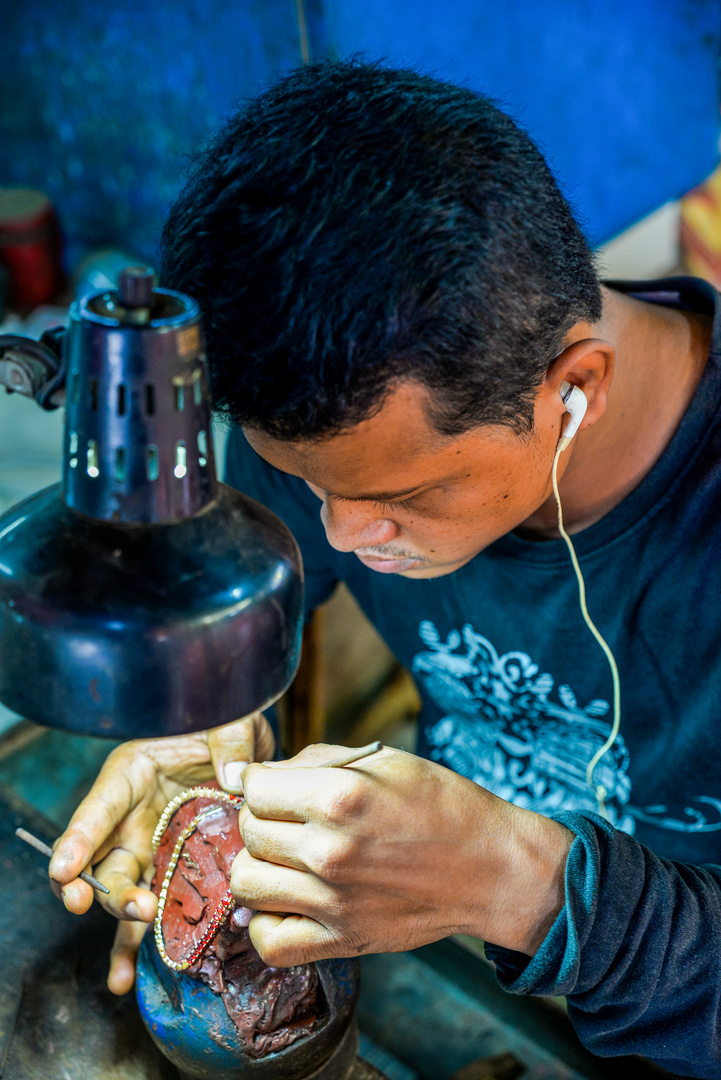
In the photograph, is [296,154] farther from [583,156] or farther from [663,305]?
[583,156]

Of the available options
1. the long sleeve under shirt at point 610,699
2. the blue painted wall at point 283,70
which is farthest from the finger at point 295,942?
the blue painted wall at point 283,70

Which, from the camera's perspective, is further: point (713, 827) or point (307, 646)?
point (307, 646)

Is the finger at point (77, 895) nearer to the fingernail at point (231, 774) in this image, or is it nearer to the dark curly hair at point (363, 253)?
the fingernail at point (231, 774)

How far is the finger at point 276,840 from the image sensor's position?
1.11m

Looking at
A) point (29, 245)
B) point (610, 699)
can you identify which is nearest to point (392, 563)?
point (610, 699)

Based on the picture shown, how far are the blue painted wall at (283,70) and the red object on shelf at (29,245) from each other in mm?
88

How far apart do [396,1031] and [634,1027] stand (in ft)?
1.43

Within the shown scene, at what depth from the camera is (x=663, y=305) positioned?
1576 millimetres

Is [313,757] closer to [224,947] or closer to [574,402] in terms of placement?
[224,947]

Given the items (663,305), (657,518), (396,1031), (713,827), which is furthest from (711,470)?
(396,1031)

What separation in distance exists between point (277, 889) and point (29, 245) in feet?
8.05

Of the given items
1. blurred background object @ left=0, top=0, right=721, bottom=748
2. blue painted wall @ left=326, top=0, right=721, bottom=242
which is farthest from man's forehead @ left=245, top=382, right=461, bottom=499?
blue painted wall @ left=326, top=0, right=721, bottom=242

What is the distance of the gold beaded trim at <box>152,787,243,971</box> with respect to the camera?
1272 mm

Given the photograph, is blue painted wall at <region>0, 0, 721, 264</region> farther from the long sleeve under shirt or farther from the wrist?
the wrist
